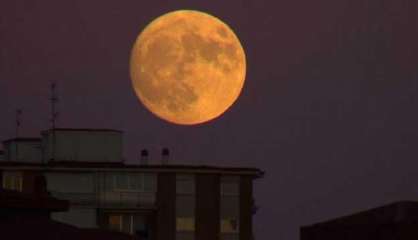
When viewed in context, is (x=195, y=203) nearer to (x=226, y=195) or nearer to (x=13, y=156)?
(x=226, y=195)

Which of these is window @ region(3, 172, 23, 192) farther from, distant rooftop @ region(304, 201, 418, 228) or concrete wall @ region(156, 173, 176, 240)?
distant rooftop @ region(304, 201, 418, 228)

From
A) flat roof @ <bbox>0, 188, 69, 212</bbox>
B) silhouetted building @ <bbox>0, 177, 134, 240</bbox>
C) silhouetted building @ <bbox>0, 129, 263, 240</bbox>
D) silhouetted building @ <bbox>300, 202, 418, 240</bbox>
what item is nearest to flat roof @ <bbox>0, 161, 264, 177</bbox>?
silhouetted building @ <bbox>0, 129, 263, 240</bbox>

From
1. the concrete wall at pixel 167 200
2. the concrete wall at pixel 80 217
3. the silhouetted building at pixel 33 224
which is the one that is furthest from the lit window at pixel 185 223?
the silhouetted building at pixel 33 224

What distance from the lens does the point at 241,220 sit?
158 meters

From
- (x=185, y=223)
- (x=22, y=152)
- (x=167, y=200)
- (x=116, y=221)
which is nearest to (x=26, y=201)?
(x=116, y=221)

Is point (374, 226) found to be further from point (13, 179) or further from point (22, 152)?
point (22, 152)

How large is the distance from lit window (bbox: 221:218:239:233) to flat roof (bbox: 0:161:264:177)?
14.1 feet

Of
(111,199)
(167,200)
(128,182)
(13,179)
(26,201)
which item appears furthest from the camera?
(167,200)

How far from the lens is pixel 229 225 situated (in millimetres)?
158875

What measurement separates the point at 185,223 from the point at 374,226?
8340 centimetres

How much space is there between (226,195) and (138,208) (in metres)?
8.00

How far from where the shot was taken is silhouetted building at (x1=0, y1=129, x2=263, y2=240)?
15325 cm

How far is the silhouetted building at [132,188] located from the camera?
503ft

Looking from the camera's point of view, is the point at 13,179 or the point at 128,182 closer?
the point at 13,179
